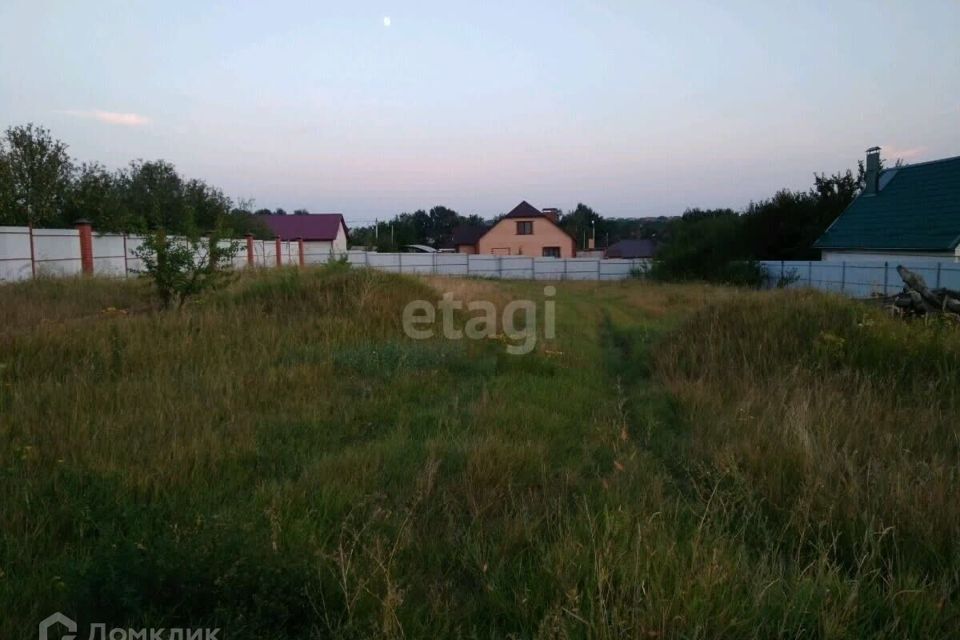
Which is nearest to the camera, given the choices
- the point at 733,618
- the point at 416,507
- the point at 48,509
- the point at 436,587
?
the point at 733,618

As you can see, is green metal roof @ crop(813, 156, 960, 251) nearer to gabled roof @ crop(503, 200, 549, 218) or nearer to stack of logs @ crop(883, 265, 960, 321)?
stack of logs @ crop(883, 265, 960, 321)

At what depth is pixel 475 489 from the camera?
3385 mm

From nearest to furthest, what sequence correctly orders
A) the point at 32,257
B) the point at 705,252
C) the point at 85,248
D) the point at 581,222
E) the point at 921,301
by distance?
the point at 921,301 → the point at 32,257 → the point at 85,248 → the point at 705,252 → the point at 581,222

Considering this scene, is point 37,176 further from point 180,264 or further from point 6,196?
point 180,264

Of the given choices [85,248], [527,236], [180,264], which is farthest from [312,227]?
[180,264]

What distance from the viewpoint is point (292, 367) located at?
6.12 meters

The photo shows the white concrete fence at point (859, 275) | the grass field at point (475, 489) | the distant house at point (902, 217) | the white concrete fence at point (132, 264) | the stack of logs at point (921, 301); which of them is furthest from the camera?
the distant house at point (902, 217)

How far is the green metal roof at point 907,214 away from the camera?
2069cm

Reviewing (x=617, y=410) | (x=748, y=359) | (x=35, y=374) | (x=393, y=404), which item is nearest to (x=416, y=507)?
(x=393, y=404)

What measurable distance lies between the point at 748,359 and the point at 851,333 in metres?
1.19

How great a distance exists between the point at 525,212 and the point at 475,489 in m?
49.2

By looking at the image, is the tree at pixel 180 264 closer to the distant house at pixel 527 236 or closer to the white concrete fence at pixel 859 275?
the white concrete fence at pixel 859 275

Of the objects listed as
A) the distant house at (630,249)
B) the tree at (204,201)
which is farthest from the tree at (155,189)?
the distant house at (630,249)

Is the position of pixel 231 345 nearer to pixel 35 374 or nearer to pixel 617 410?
pixel 35 374
